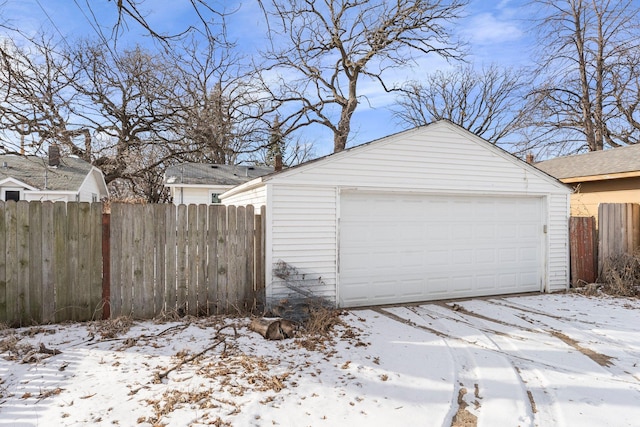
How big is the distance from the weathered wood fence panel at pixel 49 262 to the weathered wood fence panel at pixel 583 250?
8.91 m

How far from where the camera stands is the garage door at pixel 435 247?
6.54 meters

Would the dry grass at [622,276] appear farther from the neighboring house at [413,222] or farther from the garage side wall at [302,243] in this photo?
the garage side wall at [302,243]

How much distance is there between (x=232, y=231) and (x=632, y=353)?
5310 millimetres

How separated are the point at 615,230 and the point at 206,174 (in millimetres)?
16774

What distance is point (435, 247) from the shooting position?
277 inches

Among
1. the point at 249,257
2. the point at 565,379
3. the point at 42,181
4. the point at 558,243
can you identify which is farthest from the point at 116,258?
the point at 42,181

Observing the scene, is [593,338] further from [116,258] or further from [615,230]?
[116,258]

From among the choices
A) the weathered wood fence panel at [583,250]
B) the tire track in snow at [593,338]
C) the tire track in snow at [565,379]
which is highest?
the weathered wood fence panel at [583,250]

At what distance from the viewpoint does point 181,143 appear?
20.2 meters

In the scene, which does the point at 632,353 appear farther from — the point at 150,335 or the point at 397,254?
the point at 150,335

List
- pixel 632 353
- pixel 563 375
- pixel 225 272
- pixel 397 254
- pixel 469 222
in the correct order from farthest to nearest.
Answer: pixel 469 222, pixel 397 254, pixel 225 272, pixel 632 353, pixel 563 375

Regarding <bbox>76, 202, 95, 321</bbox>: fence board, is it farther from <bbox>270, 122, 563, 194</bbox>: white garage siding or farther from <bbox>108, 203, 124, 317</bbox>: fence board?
<bbox>270, 122, 563, 194</bbox>: white garage siding

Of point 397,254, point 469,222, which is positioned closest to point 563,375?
point 397,254

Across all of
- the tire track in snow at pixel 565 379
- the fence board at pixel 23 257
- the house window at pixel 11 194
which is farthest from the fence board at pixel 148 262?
the house window at pixel 11 194
